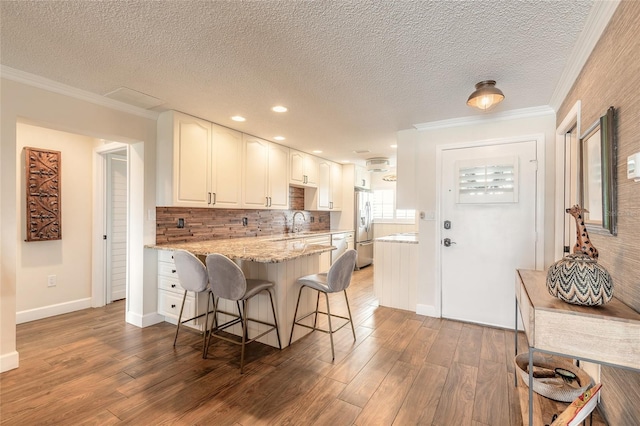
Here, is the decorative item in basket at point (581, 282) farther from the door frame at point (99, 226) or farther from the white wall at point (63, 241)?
the white wall at point (63, 241)

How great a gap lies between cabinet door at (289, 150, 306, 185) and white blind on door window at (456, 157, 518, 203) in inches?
101

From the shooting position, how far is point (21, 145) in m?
3.24

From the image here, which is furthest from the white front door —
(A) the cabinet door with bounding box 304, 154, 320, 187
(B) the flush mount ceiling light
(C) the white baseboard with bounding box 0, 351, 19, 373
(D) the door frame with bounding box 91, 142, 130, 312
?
(D) the door frame with bounding box 91, 142, 130, 312

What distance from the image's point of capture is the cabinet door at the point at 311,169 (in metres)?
5.24

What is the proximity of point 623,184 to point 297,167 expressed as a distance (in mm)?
4116

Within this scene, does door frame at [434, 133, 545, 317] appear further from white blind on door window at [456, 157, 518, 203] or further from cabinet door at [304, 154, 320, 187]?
cabinet door at [304, 154, 320, 187]

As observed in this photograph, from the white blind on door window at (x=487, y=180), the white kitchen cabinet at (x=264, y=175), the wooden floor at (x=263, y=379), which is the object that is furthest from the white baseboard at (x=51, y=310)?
the white blind on door window at (x=487, y=180)

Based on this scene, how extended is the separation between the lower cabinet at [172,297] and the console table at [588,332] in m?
2.73

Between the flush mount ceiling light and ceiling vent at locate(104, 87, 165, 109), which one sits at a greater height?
ceiling vent at locate(104, 87, 165, 109)

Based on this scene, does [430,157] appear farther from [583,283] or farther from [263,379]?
[263,379]

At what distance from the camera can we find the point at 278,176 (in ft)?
15.1

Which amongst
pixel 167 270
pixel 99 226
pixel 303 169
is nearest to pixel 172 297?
pixel 167 270

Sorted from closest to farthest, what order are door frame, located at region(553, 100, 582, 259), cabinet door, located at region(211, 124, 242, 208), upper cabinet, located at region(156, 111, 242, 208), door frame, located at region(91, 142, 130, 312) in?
door frame, located at region(553, 100, 582, 259) → upper cabinet, located at region(156, 111, 242, 208) → cabinet door, located at region(211, 124, 242, 208) → door frame, located at region(91, 142, 130, 312)

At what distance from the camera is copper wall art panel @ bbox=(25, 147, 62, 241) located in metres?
3.25
